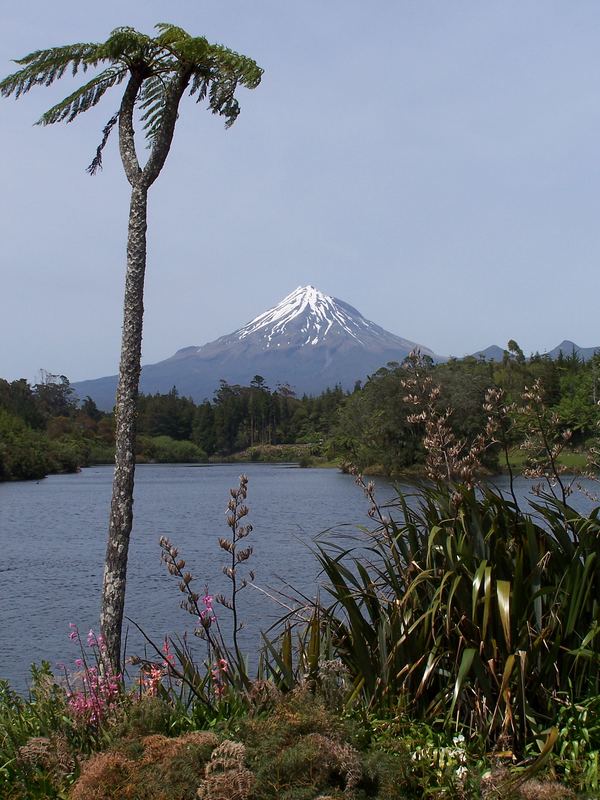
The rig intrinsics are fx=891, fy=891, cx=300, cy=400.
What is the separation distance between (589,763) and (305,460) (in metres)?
89.5

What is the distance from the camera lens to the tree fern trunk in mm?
5273

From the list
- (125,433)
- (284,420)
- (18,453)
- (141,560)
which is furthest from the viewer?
(284,420)

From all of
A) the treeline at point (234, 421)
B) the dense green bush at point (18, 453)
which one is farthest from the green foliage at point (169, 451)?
the dense green bush at point (18, 453)

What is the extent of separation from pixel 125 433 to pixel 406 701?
245 centimetres

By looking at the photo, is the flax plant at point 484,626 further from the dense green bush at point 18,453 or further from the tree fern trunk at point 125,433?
the dense green bush at point 18,453

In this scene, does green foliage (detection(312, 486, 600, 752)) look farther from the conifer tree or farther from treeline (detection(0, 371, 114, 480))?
treeline (detection(0, 371, 114, 480))

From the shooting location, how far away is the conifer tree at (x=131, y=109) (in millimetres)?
5332

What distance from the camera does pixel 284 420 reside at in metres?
134

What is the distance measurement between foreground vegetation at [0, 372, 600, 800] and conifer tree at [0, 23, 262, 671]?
2.89 feet

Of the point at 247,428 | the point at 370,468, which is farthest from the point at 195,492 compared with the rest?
the point at 247,428

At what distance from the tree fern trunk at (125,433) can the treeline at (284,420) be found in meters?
1.73

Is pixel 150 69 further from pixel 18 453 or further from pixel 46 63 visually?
pixel 18 453

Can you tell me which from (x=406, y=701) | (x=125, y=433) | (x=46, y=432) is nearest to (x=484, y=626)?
(x=406, y=701)

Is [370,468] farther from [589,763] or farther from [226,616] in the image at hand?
[589,763]
